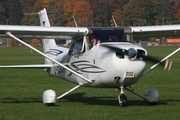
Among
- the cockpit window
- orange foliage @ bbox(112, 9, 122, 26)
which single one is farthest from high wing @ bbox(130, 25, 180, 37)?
orange foliage @ bbox(112, 9, 122, 26)

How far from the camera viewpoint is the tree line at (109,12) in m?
97.0

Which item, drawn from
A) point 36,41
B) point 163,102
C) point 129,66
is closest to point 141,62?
point 129,66

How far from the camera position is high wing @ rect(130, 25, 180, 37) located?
1469 centimetres

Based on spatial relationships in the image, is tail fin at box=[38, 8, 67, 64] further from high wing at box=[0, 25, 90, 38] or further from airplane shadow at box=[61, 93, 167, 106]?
high wing at box=[0, 25, 90, 38]

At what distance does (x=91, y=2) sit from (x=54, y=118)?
9633 centimetres

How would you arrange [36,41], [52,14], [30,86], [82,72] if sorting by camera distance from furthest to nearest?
[52,14] < [36,41] < [30,86] < [82,72]

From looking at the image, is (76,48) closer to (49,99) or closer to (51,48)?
(49,99)

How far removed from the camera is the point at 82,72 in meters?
14.3

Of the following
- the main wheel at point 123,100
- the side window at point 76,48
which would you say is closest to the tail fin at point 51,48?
the side window at point 76,48

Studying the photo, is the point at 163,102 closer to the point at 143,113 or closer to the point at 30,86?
the point at 143,113

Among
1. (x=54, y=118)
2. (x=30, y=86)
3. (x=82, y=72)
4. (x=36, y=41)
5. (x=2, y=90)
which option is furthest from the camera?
(x=36, y=41)

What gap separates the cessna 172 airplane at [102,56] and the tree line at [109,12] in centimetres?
7679

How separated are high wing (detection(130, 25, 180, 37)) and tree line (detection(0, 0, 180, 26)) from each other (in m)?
75.9

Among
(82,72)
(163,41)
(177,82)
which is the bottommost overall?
(163,41)
